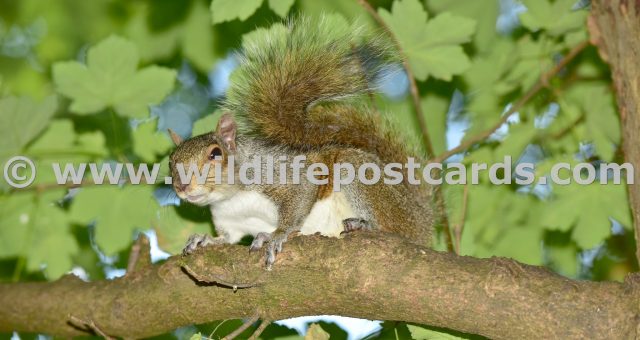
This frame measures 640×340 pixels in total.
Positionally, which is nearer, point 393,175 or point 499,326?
point 499,326

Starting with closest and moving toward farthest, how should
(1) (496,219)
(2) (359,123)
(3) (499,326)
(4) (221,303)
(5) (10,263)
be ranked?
(3) (499,326) → (4) (221,303) → (2) (359,123) → (1) (496,219) → (5) (10,263)

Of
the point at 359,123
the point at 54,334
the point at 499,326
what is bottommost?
the point at 54,334

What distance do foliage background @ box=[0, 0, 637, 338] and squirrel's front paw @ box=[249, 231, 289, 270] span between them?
0.36 metres

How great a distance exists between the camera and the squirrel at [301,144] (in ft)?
9.06

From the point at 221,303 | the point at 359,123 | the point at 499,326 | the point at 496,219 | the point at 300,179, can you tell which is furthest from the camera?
the point at 496,219

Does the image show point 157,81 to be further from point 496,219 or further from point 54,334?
point 496,219

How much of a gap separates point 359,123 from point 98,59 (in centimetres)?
98

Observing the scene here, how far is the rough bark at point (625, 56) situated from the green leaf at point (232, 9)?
43.3 inches

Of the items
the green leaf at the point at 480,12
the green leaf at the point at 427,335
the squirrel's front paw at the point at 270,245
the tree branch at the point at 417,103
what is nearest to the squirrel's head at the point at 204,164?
the squirrel's front paw at the point at 270,245

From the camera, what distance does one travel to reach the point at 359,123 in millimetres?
3041

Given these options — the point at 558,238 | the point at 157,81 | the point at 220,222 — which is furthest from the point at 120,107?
the point at 558,238

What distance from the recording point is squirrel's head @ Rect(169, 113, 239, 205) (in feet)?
9.01

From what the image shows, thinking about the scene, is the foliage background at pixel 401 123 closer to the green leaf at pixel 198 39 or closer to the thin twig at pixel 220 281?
the green leaf at pixel 198 39

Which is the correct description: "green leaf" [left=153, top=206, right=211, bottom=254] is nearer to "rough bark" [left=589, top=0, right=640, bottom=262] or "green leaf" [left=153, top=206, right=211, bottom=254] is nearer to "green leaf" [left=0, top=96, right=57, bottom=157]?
"green leaf" [left=0, top=96, right=57, bottom=157]
